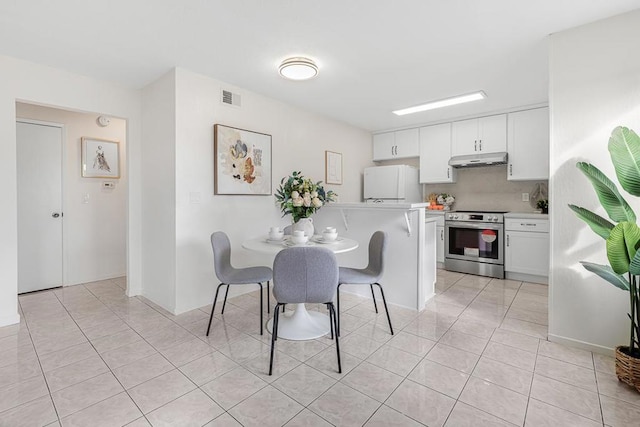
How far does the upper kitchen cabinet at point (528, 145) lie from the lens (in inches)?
162

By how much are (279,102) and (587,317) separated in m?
3.75

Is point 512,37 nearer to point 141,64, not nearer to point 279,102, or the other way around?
point 279,102

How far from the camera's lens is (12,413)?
1.59m

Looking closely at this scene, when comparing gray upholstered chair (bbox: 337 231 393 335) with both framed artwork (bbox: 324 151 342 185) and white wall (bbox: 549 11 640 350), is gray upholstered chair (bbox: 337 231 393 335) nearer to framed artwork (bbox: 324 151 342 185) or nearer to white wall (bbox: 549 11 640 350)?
white wall (bbox: 549 11 640 350)

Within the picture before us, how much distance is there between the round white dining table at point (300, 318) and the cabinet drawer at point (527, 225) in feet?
9.06

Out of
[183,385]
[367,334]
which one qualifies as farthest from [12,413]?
[367,334]

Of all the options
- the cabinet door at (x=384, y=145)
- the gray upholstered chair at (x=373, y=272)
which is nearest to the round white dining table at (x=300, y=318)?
the gray upholstered chair at (x=373, y=272)

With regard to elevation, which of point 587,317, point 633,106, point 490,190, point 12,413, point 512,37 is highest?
point 512,37

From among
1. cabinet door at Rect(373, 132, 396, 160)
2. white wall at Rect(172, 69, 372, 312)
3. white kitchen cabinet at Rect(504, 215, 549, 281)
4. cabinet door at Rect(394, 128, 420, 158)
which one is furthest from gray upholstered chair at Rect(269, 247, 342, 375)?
cabinet door at Rect(373, 132, 396, 160)

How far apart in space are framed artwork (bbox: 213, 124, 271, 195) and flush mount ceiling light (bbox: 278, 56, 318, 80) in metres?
0.94

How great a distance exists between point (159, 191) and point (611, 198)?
12.2ft

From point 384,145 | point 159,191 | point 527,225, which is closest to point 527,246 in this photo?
point 527,225

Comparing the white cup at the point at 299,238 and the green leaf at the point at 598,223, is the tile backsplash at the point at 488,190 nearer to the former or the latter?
the green leaf at the point at 598,223

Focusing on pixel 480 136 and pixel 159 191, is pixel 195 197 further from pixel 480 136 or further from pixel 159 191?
pixel 480 136
